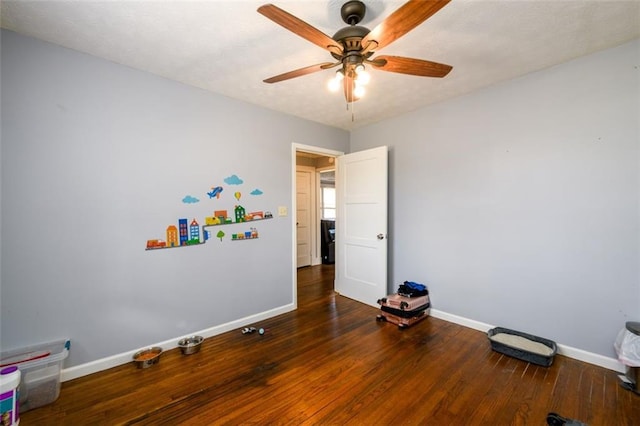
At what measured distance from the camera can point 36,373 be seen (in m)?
1.82

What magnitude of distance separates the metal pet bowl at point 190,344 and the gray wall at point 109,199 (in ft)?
0.31

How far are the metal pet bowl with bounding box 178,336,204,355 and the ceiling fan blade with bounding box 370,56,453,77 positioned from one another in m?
2.75

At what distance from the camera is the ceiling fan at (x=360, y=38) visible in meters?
1.21

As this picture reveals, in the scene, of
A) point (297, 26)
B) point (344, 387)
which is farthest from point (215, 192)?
point (344, 387)

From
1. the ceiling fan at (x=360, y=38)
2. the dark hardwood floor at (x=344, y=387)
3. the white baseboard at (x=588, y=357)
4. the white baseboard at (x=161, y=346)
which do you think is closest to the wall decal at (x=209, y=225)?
the white baseboard at (x=161, y=346)

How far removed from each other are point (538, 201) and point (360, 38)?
2.18 m

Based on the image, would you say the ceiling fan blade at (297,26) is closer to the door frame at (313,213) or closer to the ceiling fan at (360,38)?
the ceiling fan at (360,38)

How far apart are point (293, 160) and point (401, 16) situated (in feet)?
7.78

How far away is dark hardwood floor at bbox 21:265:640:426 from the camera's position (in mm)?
1705

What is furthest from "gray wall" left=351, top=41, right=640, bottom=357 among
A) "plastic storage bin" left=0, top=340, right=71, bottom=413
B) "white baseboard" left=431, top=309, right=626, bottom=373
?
"plastic storage bin" left=0, top=340, right=71, bottom=413

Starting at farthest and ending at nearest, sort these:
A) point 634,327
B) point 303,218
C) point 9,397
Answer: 1. point 303,218
2. point 634,327
3. point 9,397

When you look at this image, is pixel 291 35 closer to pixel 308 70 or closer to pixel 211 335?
pixel 308 70

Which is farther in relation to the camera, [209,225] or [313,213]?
[313,213]

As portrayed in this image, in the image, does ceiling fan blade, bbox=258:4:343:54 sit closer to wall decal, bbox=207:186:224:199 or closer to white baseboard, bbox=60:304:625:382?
wall decal, bbox=207:186:224:199
